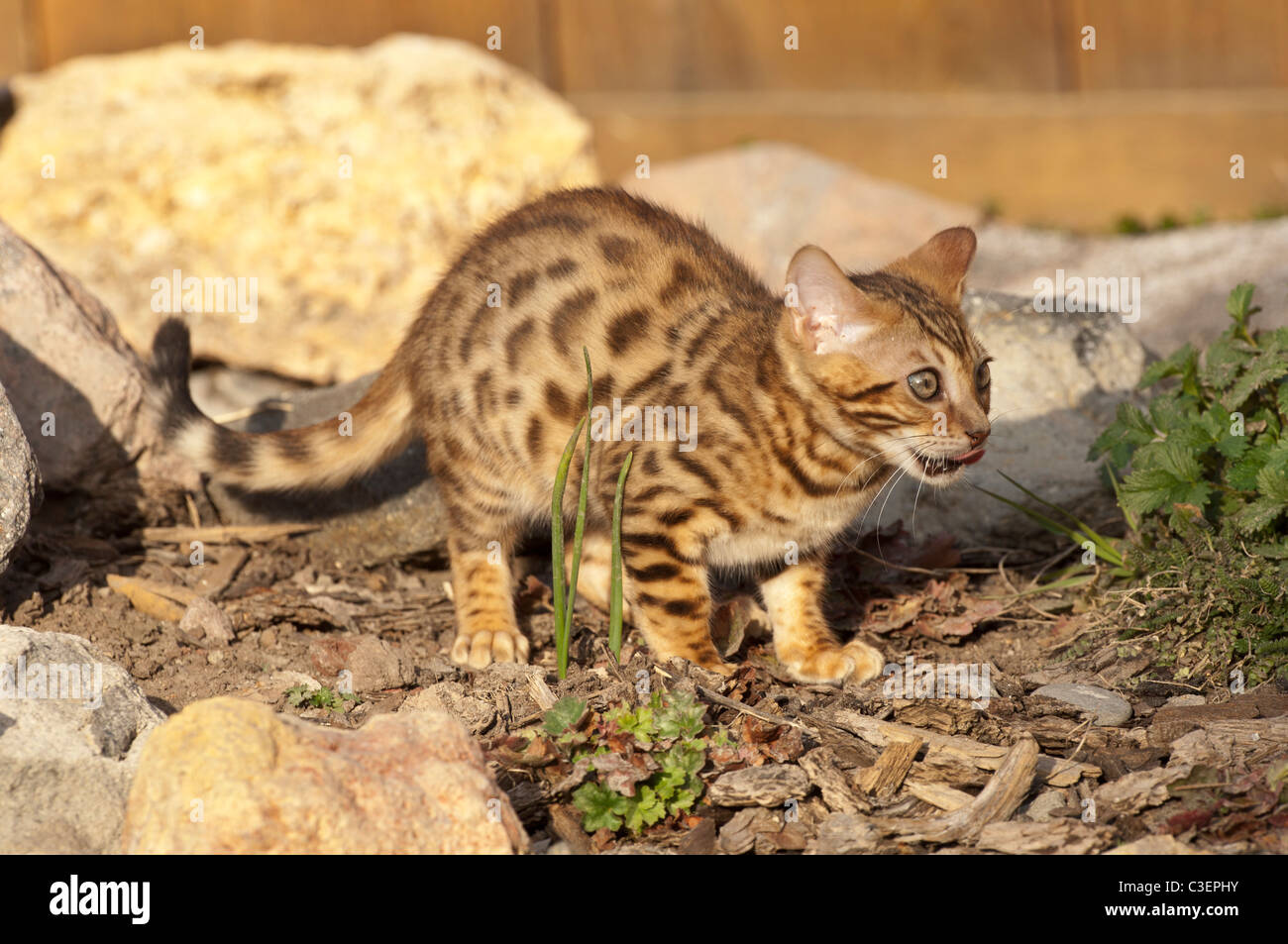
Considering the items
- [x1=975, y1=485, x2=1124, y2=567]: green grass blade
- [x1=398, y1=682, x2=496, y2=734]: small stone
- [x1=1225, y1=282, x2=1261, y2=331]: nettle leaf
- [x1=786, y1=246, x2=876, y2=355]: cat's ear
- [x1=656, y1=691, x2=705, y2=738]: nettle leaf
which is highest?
[x1=786, y1=246, x2=876, y2=355]: cat's ear

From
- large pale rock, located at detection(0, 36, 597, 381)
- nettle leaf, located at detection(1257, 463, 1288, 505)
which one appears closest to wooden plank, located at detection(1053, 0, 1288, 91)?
large pale rock, located at detection(0, 36, 597, 381)

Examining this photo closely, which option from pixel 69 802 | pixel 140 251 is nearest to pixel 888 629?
pixel 69 802

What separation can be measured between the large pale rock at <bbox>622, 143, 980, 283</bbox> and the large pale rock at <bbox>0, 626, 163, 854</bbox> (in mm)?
4788

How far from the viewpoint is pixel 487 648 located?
3982mm

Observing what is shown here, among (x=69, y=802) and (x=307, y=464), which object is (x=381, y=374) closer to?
(x=307, y=464)

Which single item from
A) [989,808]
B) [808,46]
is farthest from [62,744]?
[808,46]

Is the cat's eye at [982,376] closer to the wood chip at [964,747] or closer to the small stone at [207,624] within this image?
the wood chip at [964,747]

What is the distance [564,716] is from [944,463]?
1338mm

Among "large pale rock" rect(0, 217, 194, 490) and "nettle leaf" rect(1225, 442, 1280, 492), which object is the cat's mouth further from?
"large pale rock" rect(0, 217, 194, 490)

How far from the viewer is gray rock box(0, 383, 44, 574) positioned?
3.52 m

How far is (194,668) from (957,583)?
2472 mm

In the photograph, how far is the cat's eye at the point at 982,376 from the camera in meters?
3.58

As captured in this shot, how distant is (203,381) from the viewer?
6.56 metres

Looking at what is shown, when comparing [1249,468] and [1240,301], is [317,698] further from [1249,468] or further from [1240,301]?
[1240,301]
